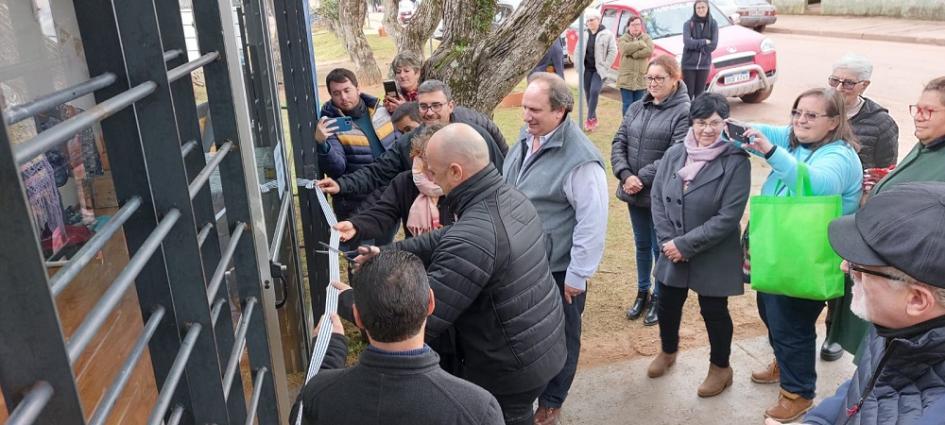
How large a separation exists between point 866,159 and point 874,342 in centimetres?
251

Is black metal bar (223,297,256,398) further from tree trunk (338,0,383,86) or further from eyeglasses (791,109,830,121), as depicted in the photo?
tree trunk (338,0,383,86)

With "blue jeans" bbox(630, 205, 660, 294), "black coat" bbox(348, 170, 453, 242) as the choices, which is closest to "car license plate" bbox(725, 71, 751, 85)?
"blue jeans" bbox(630, 205, 660, 294)

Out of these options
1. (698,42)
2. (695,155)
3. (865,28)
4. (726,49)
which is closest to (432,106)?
(695,155)

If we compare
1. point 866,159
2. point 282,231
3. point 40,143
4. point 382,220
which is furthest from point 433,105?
point 40,143

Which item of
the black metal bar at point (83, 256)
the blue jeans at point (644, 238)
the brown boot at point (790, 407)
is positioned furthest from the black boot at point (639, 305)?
the black metal bar at point (83, 256)

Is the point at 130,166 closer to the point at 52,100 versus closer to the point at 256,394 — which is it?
the point at 52,100

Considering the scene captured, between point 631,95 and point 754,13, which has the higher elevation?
point 754,13

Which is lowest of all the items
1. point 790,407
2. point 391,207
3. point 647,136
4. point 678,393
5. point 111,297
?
point 678,393

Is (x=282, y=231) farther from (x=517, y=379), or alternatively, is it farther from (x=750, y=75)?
(x=750, y=75)

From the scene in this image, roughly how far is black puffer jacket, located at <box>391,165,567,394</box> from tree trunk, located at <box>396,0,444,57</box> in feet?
22.0

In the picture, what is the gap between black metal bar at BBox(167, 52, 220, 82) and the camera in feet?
5.59

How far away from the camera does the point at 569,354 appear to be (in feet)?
12.6

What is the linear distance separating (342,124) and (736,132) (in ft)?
7.68

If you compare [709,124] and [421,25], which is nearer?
[709,124]
